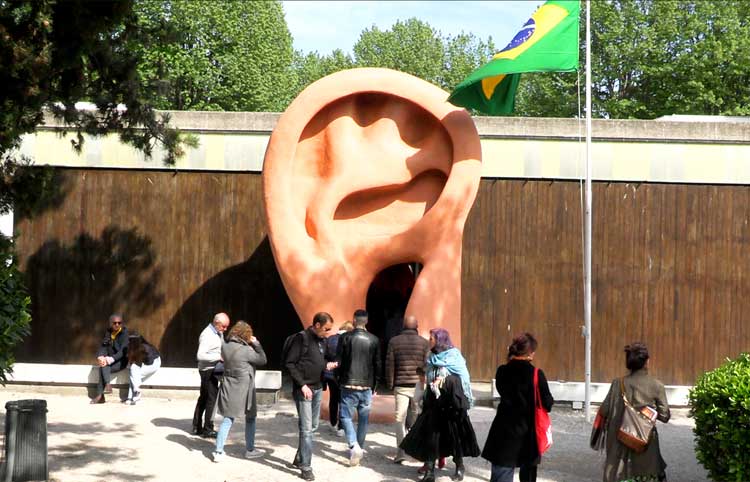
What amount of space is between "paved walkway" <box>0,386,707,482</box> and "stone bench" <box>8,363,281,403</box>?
1.30 ft

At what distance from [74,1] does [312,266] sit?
186 inches

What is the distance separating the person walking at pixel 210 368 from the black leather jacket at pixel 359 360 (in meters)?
1.63

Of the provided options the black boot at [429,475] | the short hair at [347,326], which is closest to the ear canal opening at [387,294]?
the short hair at [347,326]

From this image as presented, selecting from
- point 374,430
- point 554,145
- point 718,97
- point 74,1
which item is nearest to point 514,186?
point 554,145

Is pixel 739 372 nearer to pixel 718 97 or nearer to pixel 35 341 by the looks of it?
pixel 35 341

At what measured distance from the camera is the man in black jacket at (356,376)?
978 centimetres

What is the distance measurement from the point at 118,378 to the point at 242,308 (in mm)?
2720

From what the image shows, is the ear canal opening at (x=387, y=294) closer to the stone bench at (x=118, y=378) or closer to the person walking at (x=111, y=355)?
the stone bench at (x=118, y=378)

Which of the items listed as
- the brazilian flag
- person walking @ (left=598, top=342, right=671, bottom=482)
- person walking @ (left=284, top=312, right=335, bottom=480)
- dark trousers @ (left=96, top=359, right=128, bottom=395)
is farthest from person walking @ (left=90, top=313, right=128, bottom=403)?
person walking @ (left=598, top=342, right=671, bottom=482)

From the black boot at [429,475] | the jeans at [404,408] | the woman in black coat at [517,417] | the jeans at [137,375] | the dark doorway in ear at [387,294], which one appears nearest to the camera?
the woman in black coat at [517,417]

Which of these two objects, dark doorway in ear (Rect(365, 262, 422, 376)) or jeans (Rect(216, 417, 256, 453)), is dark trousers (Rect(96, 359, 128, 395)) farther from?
dark doorway in ear (Rect(365, 262, 422, 376))

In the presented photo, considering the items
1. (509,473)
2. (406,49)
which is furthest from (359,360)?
(406,49)

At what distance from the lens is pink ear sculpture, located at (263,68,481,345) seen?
12344 millimetres

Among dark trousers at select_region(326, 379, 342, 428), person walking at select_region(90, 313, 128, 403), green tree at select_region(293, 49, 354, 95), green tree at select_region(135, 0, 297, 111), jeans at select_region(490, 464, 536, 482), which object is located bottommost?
jeans at select_region(490, 464, 536, 482)
